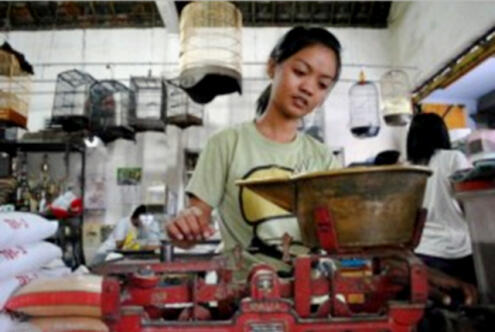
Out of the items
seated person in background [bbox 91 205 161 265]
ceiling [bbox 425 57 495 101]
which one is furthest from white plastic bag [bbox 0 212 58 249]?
ceiling [bbox 425 57 495 101]

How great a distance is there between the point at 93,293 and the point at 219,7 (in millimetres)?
3561

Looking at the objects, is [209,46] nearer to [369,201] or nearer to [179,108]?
[179,108]

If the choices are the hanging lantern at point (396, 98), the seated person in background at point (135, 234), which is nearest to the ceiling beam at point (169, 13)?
the seated person in background at point (135, 234)

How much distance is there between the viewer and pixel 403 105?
4.61 m

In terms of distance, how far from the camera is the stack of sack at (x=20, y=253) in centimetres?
157

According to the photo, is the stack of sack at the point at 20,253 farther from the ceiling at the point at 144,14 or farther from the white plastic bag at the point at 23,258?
the ceiling at the point at 144,14

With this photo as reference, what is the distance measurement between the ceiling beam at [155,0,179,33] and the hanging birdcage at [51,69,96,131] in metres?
1.16

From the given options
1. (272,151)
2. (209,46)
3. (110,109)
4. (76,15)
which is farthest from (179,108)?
(272,151)

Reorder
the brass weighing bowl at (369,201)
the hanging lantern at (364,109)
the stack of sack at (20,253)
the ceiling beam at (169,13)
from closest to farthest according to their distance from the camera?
the brass weighing bowl at (369,201), the stack of sack at (20,253), the ceiling beam at (169,13), the hanging lantern at (364,109)

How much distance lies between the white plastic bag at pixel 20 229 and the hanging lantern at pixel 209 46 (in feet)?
7.16

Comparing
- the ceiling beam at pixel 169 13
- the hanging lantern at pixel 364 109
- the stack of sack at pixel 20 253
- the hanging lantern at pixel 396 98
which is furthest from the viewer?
the hanging lantern at pixel 364 109

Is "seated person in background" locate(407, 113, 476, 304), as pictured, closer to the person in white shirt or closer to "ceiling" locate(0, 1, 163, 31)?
the person in white shirt

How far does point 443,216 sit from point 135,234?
3.15m

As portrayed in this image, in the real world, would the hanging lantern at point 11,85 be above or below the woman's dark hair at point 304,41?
above
